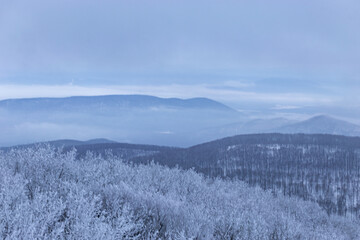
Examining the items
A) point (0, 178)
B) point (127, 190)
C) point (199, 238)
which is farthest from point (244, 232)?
point (0, 178)

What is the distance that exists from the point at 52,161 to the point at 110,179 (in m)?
9.10

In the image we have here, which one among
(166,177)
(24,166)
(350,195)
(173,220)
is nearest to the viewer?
(173,220)

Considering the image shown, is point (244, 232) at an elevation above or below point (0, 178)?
below

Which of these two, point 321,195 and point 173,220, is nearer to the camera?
point 173,220

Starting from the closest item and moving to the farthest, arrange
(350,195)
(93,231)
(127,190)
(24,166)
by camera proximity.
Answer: (93,231), (127,190), (24,166), (350,195)

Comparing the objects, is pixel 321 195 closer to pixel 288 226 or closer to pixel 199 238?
pixel 288 226

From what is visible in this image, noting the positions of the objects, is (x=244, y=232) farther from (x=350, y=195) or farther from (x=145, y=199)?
(x=350, y=195)

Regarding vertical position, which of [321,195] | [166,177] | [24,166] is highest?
[24,166]

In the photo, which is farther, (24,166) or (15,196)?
(24,166)

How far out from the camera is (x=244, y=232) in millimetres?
27641

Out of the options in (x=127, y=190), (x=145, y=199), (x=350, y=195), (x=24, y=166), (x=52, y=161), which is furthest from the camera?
(x=350, y=195)

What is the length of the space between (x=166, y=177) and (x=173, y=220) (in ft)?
122

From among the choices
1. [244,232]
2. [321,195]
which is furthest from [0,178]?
[321,195]

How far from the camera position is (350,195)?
175000 millimetres
